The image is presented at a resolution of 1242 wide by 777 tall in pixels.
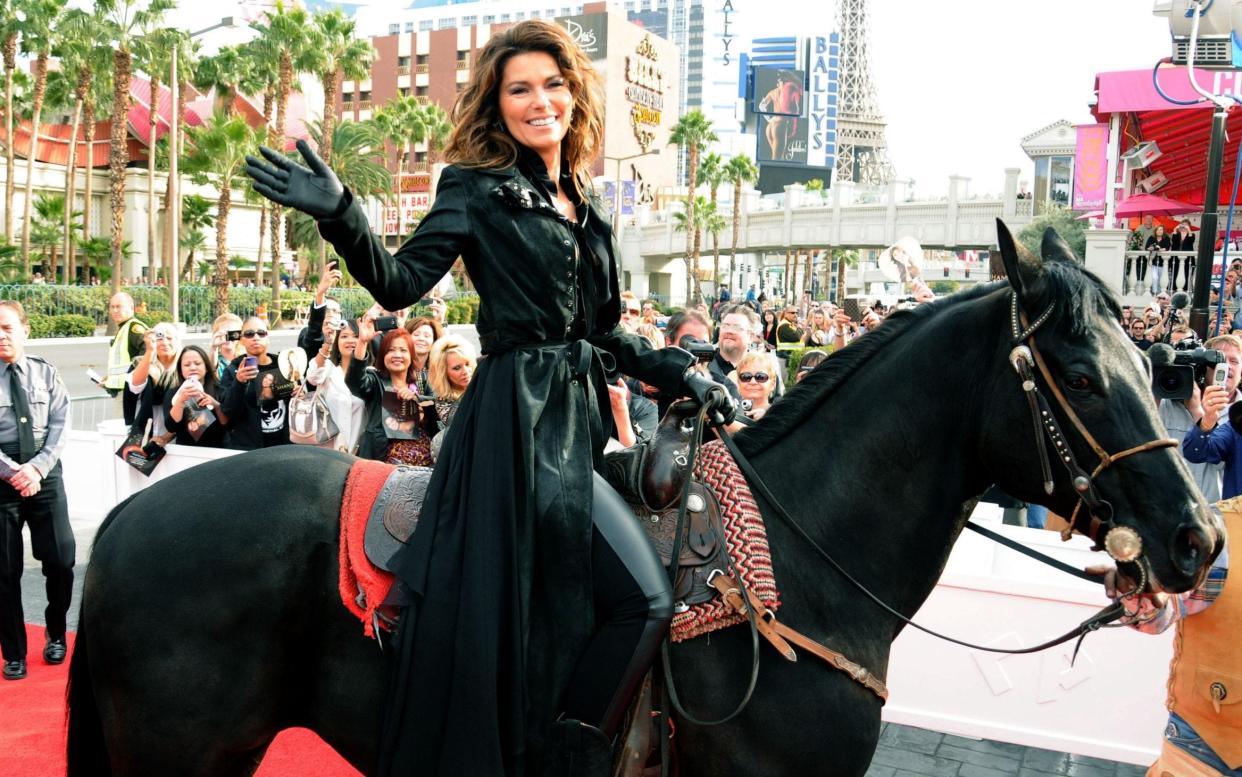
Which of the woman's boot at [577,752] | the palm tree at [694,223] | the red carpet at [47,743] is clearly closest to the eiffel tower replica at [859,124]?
the palm tree at [694,223]

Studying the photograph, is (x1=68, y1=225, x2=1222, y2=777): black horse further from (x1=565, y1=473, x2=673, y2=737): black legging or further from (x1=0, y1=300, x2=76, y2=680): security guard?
(x1=0, y1=300, x2=76, y2=680): security guard

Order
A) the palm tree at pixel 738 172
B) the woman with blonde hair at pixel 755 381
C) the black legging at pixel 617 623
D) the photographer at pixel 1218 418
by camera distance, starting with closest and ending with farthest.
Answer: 1. the black legging at pixel 617 623
2. the photographer at pixel 1218 418
3. the woman with blonde hair at pixel 755 381
4. the palm tree at pixel 738 172

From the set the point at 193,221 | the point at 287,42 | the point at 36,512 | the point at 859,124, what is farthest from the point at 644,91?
the point at 36,512

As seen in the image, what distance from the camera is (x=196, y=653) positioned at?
2852mm

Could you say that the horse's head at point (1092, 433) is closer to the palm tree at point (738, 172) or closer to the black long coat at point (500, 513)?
the black long coat at point (500, 513)

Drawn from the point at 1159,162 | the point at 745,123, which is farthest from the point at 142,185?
the point at 745,123

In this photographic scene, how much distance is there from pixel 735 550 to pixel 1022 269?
1.06 m

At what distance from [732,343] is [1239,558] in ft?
18.3

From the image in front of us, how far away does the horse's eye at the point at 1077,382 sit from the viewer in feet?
8.32

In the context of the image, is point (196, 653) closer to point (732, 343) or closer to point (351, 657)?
point (351, 657)

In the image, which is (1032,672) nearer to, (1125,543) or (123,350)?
(1125,543)

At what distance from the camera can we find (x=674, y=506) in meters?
2.90

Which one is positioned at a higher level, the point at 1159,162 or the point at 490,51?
the point at 1159,162

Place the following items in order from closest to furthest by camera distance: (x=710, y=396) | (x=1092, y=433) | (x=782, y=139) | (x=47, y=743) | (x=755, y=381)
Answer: (x=1092, y=433) → (x=710, y=396) → (x=47, y=743) → (x=755, y=381) → (x=782, y=139)
